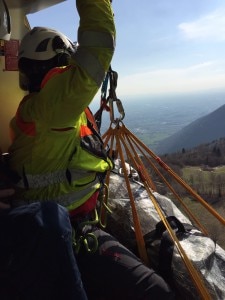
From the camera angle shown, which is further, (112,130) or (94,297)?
(112,130)

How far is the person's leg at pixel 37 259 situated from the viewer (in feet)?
5.97

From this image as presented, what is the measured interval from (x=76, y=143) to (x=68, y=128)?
0.16 meters

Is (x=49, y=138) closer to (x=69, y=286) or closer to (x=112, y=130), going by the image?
(x=69, y=286)

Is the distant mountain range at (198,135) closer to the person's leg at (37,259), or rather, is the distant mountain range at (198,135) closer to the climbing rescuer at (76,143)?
the climbing rescuer at (76,143)

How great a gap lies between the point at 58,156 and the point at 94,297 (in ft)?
3.18

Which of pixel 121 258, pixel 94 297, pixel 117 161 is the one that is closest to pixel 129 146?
pixel 117 161

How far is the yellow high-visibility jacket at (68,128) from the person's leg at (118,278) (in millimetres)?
396

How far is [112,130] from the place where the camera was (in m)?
3.64

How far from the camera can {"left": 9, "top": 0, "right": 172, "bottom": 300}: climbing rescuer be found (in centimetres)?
215

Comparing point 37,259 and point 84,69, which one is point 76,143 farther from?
point 37,259

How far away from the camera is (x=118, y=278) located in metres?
2.48

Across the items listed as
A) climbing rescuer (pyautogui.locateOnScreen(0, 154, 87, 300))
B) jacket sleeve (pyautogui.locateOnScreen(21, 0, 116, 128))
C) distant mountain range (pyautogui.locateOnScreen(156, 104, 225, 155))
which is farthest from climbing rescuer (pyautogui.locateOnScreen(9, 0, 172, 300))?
distant mountain range (pyautogui.locateOnScreen(156, 104, 225, 155))

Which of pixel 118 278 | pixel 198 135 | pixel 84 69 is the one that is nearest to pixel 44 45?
pixel 84 69

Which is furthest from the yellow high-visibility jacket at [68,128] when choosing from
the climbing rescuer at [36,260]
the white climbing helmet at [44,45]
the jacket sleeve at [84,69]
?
the climbing rescuer at [36,260]
